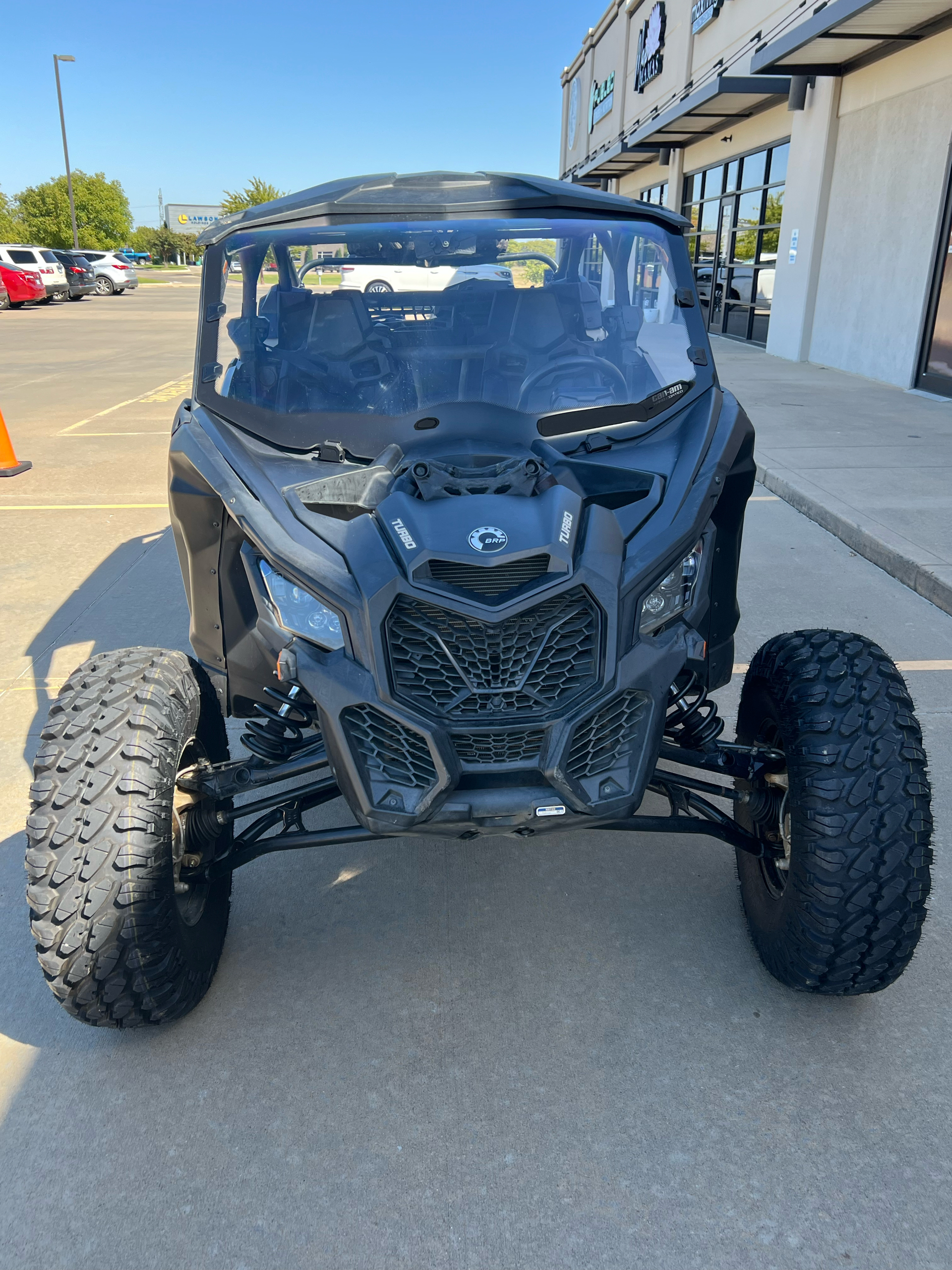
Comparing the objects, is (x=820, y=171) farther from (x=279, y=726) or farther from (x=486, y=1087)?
(x=486, y=1087)

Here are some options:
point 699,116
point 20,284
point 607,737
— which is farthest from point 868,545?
point 20,284

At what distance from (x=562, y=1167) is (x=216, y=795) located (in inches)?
46.2

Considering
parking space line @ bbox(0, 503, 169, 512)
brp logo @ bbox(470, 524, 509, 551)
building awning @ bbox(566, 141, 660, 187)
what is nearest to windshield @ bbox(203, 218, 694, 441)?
brp logo @ bbox(470, 524, 509, 551)

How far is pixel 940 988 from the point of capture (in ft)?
8.40

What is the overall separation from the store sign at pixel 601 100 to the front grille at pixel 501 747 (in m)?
34.4

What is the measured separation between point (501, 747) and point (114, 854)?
2.99 ft

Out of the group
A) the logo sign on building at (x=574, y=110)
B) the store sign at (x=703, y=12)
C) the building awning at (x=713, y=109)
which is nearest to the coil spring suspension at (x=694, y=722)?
the building awning at (x=713, y=109)

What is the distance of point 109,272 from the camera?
43.6m

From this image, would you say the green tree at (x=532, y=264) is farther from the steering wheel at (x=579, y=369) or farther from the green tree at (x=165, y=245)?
the green tree at (x=165, y=245)

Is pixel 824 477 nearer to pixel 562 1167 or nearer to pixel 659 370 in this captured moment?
pixel 659 370

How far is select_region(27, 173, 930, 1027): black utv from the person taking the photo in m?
2.12

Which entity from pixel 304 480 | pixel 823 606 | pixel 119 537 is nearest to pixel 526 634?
pixel 304 480

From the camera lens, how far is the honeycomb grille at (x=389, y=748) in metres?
2.10

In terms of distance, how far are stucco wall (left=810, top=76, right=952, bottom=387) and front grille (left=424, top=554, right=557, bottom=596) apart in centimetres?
1148
